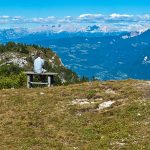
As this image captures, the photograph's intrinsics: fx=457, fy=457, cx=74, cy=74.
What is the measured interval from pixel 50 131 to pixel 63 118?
253cm

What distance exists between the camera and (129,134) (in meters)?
28.7

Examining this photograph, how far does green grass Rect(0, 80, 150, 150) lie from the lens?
28.0 metres

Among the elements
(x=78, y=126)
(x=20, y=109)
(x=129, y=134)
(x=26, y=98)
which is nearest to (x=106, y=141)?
(x=129, y=134)

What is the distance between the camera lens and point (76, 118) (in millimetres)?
32688

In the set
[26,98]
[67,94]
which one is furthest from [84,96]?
[26,98]

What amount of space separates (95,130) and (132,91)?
27.5 ft

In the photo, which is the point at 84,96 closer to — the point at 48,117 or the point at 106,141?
the point at 48,117

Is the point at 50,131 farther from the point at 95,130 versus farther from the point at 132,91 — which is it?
the point at 132,91

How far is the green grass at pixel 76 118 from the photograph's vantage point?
1104 inches

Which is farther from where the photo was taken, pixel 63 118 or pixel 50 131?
pixel 63 118

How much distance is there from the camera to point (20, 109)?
35.1 meters

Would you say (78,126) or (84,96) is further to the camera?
(84,96)

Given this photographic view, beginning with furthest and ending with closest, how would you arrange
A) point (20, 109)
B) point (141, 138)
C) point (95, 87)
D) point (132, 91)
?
point (95, 87), point (132, 91), point (20, 109), point (141, 138)

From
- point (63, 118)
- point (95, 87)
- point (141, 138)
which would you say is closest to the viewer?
point (141, 138)
